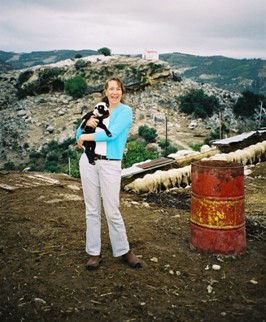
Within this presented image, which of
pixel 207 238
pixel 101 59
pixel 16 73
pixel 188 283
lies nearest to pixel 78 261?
pixel 188 283

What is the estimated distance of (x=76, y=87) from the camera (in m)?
49.3

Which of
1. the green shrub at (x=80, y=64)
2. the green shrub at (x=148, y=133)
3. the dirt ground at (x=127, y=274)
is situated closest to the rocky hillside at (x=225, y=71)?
the green shrub at (x=80, y=64)

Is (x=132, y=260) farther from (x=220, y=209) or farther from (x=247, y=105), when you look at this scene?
(x=247, y=105)

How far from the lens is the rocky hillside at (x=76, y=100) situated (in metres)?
37.9

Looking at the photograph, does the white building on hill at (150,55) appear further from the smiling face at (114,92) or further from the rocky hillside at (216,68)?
the smiling face at (114,92)

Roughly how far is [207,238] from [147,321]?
4.64 ft

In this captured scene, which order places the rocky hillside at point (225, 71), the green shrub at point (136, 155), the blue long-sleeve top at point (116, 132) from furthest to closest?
1. the rocky hillside at point (225, 71)
2. the green shrub at point (136, 155)
3. the blue long-sleeve top at point (116, 132)

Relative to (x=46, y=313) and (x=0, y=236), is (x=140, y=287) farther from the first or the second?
(x=0, y=236)

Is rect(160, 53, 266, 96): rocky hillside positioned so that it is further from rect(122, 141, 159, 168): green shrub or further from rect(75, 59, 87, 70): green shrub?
rect(122, 141, 159, 168): green shrub

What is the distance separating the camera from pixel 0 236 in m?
4.11

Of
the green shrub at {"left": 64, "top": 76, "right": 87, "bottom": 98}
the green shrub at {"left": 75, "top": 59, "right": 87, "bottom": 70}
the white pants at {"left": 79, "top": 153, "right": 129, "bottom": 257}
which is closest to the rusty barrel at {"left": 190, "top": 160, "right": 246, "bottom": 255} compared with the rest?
the white pants at {"left": 79, "top": 153, "right": 129, "bottom": 257}

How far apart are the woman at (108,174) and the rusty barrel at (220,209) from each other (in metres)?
0.87

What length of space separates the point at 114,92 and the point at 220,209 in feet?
5.44

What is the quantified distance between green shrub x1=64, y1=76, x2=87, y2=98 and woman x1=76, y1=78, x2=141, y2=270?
156 ft
